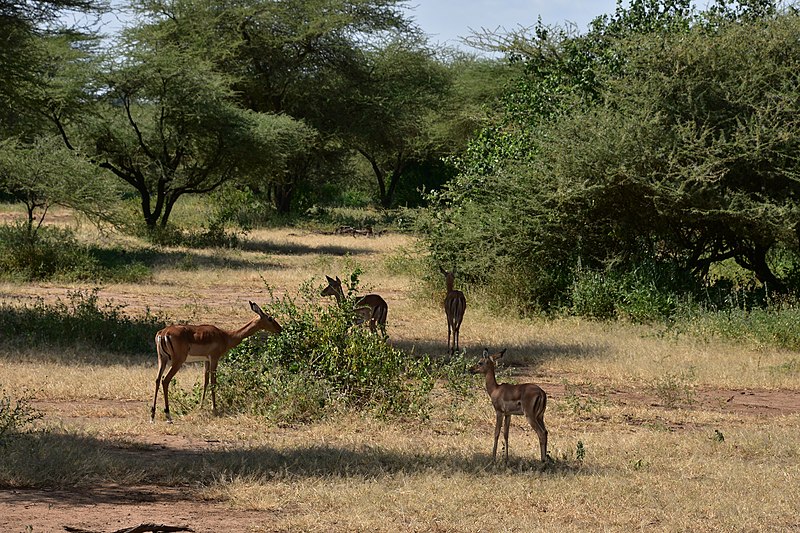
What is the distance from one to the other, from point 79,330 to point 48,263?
24.2 feet

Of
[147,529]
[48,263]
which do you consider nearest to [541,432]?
[147,529]

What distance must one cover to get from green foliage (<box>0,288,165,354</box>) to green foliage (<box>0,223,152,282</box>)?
5.72 meters

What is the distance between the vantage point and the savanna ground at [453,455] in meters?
5.98

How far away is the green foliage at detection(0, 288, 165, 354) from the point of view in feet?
39.9

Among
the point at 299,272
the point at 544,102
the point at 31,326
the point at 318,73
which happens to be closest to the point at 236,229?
the point at 318,73

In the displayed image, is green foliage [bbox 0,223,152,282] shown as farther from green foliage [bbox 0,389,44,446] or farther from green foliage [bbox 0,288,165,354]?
green foliage [bbox 0,389,44,446]

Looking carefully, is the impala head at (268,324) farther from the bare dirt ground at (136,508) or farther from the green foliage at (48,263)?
the green foliage at (48,263)

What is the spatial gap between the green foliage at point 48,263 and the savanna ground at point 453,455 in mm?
7795

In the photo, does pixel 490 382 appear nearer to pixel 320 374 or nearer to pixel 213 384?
pixel 320 374

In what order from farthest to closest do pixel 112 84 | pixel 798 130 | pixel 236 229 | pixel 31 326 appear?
pixel 236 229 < pixel 112 84 < pixel 798 130 < pixel 31 326

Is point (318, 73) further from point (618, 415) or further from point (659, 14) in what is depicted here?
point (618, 415)

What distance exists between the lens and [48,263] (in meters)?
19.3

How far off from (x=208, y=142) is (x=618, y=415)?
20403 mm

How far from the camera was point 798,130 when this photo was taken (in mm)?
14500
